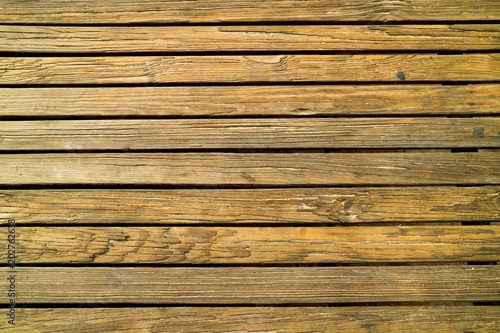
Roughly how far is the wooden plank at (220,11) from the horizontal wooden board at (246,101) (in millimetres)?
400

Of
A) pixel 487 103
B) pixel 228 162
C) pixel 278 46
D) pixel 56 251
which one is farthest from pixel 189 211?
pixel 487 103

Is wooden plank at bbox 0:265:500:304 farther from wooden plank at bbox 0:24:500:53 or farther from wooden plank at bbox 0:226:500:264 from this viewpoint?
wooden plank at bbox 0:24:500:53

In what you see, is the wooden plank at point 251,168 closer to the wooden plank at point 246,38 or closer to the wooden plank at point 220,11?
the wooden plank at point 246,38

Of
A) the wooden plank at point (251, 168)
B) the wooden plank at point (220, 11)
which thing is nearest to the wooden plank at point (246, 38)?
the wooden plank at point (220, 11)

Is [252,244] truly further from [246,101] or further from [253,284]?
[246,101]

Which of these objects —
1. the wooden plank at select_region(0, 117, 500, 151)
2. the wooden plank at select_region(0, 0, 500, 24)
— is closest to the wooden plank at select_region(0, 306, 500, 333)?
the wooden plank at select_region(0, 117, 500, 151)

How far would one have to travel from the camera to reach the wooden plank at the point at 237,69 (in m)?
1.69

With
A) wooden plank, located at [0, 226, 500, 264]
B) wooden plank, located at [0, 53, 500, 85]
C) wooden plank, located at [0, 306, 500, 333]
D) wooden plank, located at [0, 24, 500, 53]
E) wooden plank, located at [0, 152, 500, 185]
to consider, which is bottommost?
wooden plank, located at [0, 306, 500, 333]

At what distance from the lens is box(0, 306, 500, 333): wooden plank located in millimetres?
1583

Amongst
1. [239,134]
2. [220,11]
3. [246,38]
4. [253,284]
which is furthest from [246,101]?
[253,284]

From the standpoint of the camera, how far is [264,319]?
62.9 inches

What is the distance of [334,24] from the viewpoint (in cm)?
173

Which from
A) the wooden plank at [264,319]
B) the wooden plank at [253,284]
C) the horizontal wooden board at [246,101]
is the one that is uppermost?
the horizontal wooden board at [246,101]

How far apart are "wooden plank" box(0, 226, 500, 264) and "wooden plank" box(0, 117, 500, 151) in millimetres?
452
